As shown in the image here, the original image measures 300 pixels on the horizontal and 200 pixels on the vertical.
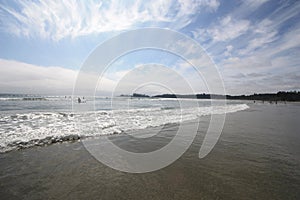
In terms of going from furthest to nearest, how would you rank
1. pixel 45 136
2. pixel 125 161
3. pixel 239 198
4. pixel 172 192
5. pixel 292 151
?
pixel 45 136 → pixel 292 151 → pixel 125 161 → pixel 172 192 → pixel 239 198

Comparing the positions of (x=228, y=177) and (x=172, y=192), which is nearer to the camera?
(x=172, y=192)

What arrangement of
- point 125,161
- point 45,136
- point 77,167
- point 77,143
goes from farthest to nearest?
point 45,136 < point 77,143 < point 125,161 < point 77,167

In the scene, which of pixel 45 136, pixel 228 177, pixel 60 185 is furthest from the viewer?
pixel 45 136

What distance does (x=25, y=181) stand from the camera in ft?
10.8

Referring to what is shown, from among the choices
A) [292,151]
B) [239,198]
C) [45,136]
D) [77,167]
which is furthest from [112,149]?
[292,151]

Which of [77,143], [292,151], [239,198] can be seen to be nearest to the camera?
[239,198]

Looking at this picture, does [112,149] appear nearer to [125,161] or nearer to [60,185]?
[125,161]

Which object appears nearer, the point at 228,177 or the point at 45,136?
the point at 228,177

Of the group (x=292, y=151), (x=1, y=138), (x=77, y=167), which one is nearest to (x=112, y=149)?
(x=77, y=167)

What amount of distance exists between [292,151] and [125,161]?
5695 mm

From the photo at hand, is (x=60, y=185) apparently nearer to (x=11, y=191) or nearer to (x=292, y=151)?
(x=11, y=191)

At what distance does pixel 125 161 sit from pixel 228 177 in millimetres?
2722

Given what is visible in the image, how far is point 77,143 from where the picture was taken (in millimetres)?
6117

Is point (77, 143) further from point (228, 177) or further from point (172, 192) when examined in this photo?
point (228, 177)
